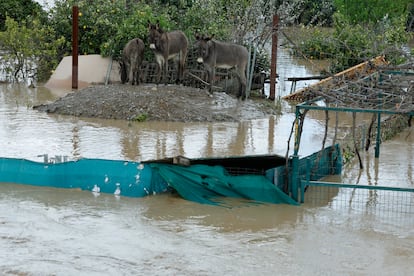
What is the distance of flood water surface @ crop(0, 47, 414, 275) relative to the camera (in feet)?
30.8

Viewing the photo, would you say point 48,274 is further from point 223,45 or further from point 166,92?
point 223,45

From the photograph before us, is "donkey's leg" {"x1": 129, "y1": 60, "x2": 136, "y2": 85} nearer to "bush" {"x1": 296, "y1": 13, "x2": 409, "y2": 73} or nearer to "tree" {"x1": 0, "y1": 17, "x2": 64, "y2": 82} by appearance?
"tree" {"x1": 0, "y1": 17, "x2": 64, "y2": 82}

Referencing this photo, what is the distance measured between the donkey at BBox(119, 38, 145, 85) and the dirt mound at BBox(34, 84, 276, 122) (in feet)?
2.88

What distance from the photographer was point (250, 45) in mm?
22047

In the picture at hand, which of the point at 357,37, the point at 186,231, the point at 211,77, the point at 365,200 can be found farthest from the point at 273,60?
the point at 186,231

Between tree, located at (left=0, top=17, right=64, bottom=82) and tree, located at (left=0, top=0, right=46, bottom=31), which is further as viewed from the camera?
tree, located at (left=0, top=0, right=46, bottom=31)

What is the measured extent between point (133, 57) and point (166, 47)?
958mm

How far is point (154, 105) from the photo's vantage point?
1842 centimetres

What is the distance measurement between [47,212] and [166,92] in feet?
27.7

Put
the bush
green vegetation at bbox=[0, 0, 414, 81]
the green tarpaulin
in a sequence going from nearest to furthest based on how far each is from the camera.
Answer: the green tarpaulin < green vegetation at bbox=[0, 0, 414, 81] < the bush

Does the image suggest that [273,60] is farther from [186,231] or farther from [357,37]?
[186,231]

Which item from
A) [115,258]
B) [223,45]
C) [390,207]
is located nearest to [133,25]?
[223,45]

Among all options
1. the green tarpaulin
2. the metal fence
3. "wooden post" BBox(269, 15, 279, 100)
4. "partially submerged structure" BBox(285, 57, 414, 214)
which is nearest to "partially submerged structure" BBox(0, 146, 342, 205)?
the green tarpaulin

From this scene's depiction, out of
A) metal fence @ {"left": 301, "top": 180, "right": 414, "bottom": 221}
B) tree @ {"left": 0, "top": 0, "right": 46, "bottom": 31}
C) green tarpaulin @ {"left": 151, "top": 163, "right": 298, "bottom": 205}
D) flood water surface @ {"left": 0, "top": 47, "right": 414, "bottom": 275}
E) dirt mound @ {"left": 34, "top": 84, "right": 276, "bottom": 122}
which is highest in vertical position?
tree @ {"left": 0, "top": 0, "right": 46, "bottom": 31}
